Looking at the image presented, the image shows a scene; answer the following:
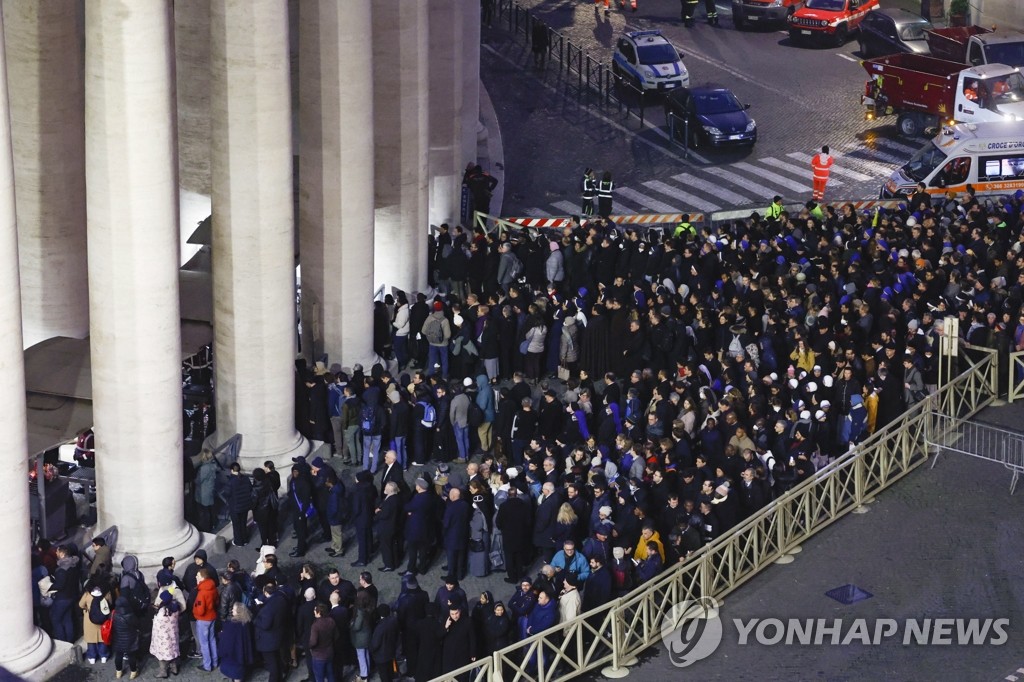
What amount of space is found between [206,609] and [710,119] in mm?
27173

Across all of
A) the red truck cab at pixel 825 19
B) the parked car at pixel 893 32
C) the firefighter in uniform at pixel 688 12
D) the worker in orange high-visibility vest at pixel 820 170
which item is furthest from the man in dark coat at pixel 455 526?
the firefighter in uniform at pixel 688 12

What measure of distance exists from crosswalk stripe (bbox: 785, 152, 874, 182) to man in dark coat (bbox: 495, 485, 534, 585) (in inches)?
905

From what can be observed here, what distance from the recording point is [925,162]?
1925 inches

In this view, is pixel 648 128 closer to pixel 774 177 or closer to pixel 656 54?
pixel 656 54

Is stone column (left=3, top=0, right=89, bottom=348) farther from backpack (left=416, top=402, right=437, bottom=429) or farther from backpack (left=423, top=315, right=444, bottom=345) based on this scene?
backpack (left=416, top=402, right=437, bottom=429)

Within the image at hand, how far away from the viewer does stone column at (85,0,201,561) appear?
2984 centimetres

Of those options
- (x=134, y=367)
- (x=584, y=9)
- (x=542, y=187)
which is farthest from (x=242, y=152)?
(x=584, y=9)

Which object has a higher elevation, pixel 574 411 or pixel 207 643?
pixel 574 411

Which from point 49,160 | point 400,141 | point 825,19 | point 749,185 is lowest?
point 749,185

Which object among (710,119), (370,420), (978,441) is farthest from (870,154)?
(370,420)

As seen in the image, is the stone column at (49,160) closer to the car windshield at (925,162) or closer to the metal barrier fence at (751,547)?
the metal barrier fence at (751,547)

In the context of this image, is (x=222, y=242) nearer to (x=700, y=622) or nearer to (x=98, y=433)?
(x=98, y=433)

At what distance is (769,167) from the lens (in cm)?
5309

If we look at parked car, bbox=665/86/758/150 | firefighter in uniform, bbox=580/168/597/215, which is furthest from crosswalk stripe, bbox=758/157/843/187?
firefighter in uniform, bbox=580/168/597/215
